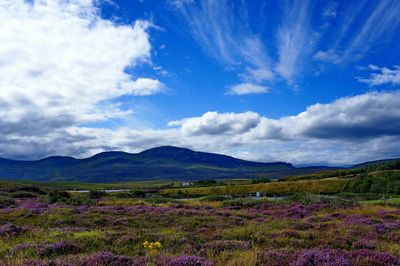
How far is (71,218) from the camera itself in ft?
85.5

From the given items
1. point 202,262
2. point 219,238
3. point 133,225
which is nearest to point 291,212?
point 133,225

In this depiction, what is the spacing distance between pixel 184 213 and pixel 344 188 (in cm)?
7387

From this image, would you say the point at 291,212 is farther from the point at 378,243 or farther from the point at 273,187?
Result: the point at 273,187

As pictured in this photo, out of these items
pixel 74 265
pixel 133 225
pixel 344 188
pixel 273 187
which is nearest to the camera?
pixel 74 265

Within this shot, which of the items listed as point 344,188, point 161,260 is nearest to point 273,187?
point 344,188

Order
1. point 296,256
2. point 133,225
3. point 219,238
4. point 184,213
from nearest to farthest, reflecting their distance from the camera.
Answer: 1. point 296,256
2. point 219,238
3. point 133,225
4. point 184,213

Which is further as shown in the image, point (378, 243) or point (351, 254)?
point (378, 243)

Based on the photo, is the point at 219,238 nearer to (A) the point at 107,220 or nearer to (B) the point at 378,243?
(B) the point at 378,243

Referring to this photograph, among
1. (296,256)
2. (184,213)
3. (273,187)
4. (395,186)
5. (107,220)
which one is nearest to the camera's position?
(296,256)

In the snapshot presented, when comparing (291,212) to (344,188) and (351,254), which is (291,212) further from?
(344,188)

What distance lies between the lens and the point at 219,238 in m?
16.3

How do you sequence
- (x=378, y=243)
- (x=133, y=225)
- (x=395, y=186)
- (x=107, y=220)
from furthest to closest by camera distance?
(x=395, y=186)
(x=107, y=220)
(x=133, y=225)
(x=378, y=243)

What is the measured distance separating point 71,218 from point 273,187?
8248cm

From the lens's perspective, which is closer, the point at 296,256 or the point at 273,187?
the point at 296,256
